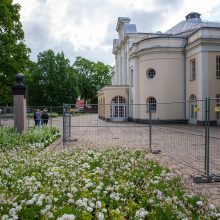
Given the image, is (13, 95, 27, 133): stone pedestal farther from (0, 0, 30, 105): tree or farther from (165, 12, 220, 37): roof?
(165, 12, 220, 37): roof

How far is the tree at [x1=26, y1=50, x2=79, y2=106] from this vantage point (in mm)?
65688

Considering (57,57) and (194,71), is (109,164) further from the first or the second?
(57,57)

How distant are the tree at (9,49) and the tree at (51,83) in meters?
34.5

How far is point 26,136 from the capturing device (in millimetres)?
14195

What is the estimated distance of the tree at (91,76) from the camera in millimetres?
83500

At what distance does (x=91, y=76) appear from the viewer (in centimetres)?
8481

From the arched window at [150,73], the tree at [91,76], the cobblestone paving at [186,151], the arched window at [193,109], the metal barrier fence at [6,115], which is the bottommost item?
the cobblestone paving at [186,151]

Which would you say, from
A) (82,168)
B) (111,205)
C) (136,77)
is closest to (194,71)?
(136,77)

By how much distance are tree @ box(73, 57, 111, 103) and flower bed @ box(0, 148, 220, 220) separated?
75.7 m

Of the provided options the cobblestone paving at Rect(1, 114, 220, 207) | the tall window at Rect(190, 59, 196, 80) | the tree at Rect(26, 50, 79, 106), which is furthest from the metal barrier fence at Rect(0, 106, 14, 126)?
the tree at Rect(26, 50, 79, 106)

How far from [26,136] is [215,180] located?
8.70 m

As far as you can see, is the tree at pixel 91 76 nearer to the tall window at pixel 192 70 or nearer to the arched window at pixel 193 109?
the tall window at pixel 192 70

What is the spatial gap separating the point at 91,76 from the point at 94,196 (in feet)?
263

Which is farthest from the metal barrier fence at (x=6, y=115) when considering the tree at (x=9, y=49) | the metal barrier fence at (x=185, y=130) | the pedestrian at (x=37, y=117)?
the tree at (x=9, y=49)
